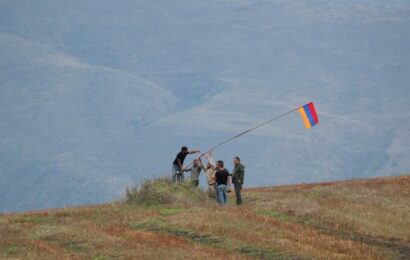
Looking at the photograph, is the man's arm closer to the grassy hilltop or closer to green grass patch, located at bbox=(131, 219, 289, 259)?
the grassy hilltop

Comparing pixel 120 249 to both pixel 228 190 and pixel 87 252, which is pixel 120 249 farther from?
pixel 228 190

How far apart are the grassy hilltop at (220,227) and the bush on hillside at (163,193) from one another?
4 centimetres

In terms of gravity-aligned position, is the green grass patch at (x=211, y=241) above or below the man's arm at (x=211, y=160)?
below

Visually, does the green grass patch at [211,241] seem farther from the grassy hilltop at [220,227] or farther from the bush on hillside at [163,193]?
the bush on hillside at [163,193]

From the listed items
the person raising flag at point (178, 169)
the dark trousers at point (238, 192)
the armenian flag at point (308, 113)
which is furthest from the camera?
the armenian flag at point (308, 113)

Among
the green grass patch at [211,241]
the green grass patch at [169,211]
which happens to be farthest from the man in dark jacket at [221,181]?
the green grass patch at [211,241]

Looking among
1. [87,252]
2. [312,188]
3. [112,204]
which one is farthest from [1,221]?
[312,188]

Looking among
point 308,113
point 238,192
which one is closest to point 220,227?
point 238,192

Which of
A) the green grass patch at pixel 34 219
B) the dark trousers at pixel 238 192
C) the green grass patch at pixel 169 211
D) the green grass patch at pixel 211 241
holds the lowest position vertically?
the green grass patch at pixel 211 241

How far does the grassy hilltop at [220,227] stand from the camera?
85.6ft

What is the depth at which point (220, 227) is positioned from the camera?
29.8 meters

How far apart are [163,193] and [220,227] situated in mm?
7875

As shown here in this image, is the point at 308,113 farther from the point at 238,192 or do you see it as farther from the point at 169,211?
the point at 169,211

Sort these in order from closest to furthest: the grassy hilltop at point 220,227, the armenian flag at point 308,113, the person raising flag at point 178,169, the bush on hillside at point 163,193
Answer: the grassy hilltop at point 220,227 → the bush on hillside at point 163,193 → the person raising flag at point 178,169 → the armenian flag at point 308,113
